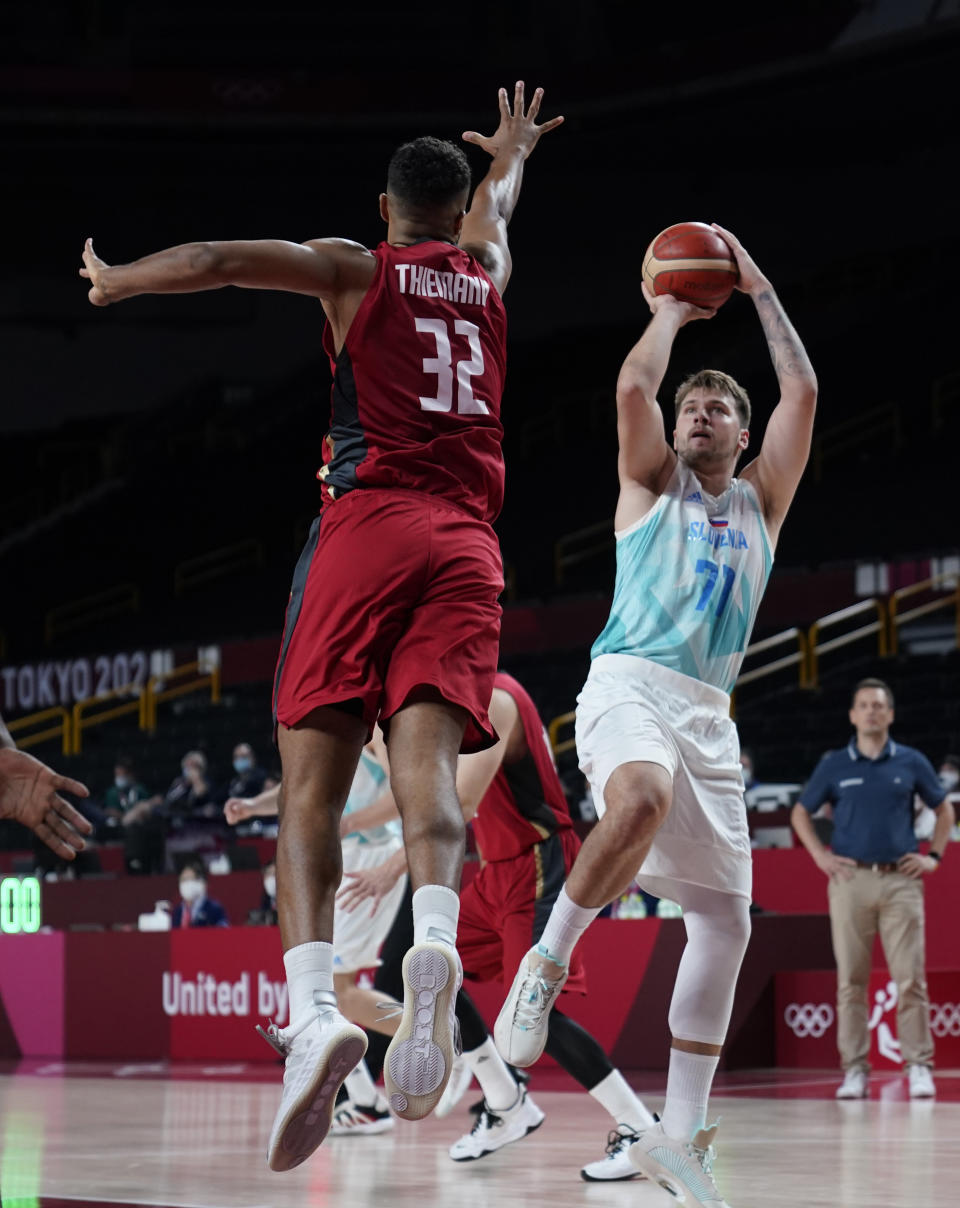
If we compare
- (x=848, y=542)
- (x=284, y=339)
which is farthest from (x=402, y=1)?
(x=848, y=542)

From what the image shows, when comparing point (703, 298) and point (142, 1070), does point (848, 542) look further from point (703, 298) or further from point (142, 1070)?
point (703, 298)

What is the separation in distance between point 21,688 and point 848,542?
12.5 m

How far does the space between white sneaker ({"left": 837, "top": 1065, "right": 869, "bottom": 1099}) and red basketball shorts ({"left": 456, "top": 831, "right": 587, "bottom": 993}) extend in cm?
313

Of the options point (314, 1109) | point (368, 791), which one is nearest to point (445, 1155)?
point (368, 791)

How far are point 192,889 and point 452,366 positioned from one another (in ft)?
34.6

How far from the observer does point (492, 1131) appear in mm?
7273

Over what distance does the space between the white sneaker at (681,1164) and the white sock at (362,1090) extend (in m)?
3.04

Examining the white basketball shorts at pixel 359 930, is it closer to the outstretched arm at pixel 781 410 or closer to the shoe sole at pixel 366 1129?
the shoe sole at pixel 366 1129

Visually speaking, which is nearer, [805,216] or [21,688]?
[21,688]

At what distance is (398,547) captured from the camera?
4453 millimetres

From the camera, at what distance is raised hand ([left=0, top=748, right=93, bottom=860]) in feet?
11.7

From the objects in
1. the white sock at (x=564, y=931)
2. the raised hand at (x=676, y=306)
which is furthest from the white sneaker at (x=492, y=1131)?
the raised hand at (x=676, y=306)

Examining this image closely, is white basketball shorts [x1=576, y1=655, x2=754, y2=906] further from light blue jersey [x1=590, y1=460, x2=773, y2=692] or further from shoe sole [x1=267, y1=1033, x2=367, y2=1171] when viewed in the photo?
shoe sole [x1=267, y1=1033, x2=367, y2=1171]

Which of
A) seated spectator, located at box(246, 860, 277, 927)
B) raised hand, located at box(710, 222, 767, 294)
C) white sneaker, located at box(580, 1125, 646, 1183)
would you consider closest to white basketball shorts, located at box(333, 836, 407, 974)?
white sneaker, located at box(580, 1125, 646, 1183)
